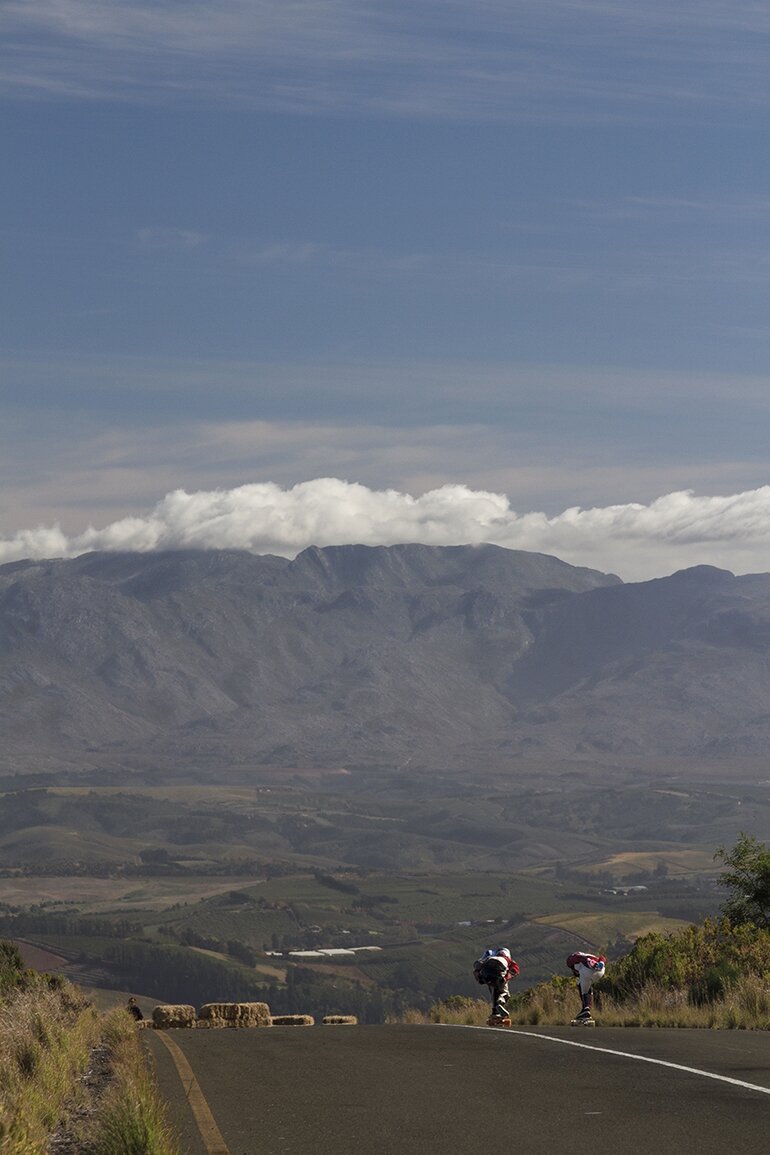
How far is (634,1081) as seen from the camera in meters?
15.9

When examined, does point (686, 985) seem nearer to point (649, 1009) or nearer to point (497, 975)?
point (649, 1009)

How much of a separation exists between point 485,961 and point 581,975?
1932 millimetres

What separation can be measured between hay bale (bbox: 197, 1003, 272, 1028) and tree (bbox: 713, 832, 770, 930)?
12130 millimetres

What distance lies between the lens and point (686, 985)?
29688 mm

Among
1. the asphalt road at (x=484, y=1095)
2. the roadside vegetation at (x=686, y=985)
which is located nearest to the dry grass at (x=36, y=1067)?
the asphalt road at (x=484, y=1095)

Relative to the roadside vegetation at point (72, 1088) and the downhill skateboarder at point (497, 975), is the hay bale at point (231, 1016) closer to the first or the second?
the roadside vegetation at point (72, 1088)

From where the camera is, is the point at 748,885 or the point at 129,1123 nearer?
the point at 129,1123

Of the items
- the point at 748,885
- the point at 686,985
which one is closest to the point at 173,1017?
the point at 686,985

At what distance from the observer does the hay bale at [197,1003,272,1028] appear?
3409 centimetres

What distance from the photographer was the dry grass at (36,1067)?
1231cm

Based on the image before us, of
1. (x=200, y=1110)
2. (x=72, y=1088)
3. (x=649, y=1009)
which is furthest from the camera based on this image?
(x=649, y=1009)

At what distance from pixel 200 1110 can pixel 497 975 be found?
12.9 metres

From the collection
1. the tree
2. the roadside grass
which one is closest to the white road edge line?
the roadside grass

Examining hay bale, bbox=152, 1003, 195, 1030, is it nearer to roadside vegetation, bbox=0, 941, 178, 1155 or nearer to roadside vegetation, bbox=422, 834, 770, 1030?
roadside vegetation, bbox=422, 834, 770, 1030
